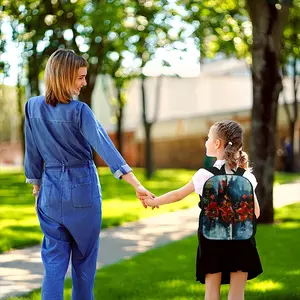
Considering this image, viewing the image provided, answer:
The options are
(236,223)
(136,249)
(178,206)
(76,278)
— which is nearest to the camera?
(236,223)

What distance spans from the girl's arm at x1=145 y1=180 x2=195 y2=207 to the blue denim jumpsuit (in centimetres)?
34

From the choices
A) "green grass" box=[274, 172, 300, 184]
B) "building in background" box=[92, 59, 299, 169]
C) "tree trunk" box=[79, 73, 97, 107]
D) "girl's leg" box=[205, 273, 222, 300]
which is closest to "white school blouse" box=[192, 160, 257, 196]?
"girl's leg" box=[205, 273, 222, 300]

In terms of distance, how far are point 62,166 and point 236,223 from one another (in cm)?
112

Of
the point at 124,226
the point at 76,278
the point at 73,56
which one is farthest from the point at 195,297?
the point at 124,226

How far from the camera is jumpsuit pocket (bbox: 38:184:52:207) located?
4.27 metres

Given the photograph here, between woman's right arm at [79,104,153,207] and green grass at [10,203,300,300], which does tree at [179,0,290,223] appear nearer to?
green grass at [10,203,300,300]

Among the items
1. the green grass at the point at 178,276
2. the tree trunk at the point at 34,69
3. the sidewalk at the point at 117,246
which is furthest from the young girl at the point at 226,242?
the tree trunk at the point at 34,69

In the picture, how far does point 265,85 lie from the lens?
1134 centimetres

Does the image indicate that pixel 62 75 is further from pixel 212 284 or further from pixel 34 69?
pixel 34 69

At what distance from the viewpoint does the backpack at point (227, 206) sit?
4168 millimetres

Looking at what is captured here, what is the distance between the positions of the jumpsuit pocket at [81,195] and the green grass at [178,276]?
1825mm

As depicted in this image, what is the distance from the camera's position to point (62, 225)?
430 centimetres

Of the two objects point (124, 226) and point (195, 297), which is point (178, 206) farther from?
point (195, 297)

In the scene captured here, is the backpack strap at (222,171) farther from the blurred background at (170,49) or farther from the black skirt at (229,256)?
the blurred background at (170,49)
